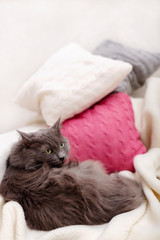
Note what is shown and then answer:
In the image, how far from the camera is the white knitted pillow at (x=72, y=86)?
50.3 inches

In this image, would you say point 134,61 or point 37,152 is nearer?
point 37,152

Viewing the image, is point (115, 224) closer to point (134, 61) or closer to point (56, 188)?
point (56, 188)

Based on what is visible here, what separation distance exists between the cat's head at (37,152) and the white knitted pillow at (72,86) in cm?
28

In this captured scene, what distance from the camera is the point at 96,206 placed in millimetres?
915

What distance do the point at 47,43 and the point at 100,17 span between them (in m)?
0.39

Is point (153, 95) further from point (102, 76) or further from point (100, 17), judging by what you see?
point (100, 17)

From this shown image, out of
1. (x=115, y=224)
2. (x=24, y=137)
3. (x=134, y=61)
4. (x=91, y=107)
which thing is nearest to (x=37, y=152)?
(x=24, y=137)

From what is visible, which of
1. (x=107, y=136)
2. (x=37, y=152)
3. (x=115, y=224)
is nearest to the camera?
(x=115, y=224)

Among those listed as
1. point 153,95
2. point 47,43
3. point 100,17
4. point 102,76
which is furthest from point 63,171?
point 100,17

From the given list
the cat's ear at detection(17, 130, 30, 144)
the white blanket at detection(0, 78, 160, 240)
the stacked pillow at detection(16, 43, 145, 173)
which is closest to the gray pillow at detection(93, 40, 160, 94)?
the stacked pillow at detection(16, 43, 145, 173)

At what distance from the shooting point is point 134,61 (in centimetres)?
147

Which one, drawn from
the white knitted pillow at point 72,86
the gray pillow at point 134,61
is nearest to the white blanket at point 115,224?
the white knitted pillow at point 72,86

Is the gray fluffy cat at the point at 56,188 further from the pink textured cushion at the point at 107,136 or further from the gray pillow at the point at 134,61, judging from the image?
the gray pillow at the point at 134,61

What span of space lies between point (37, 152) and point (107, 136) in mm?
380
